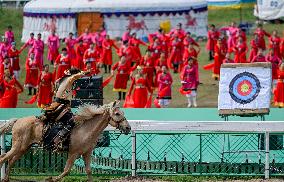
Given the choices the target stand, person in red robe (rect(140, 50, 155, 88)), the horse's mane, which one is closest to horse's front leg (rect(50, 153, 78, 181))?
the horse's mane

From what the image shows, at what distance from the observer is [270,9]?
Answer: 49.4 meters

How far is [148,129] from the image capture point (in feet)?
59.8

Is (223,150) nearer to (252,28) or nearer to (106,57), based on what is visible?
(106,57)

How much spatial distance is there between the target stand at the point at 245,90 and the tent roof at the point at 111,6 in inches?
961

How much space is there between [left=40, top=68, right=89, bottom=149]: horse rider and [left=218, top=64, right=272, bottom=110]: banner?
3831mm

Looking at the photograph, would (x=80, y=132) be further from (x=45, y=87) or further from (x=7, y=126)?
(x=45, y=87)

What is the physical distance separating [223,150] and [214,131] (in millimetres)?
735

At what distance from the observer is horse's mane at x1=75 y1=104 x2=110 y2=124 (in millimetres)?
17141

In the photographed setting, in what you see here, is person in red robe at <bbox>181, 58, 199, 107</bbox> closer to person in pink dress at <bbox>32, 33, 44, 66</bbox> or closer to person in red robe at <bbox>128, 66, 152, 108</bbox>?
person in red robe at <bbox>128, 66, 152, 108</bbox>

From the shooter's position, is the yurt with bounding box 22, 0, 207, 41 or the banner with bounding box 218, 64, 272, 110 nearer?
the banner with bounding box 218, 64, 272, 110

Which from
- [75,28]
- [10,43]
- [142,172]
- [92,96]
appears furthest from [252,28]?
[142,172]

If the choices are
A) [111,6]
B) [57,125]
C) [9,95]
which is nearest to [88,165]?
[57,125]

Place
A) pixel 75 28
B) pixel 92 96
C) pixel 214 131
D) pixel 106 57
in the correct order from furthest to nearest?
pixel 75 28
pixel 106 57
pixel 92 96
pixel 214 131

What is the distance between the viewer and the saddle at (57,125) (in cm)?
1708
